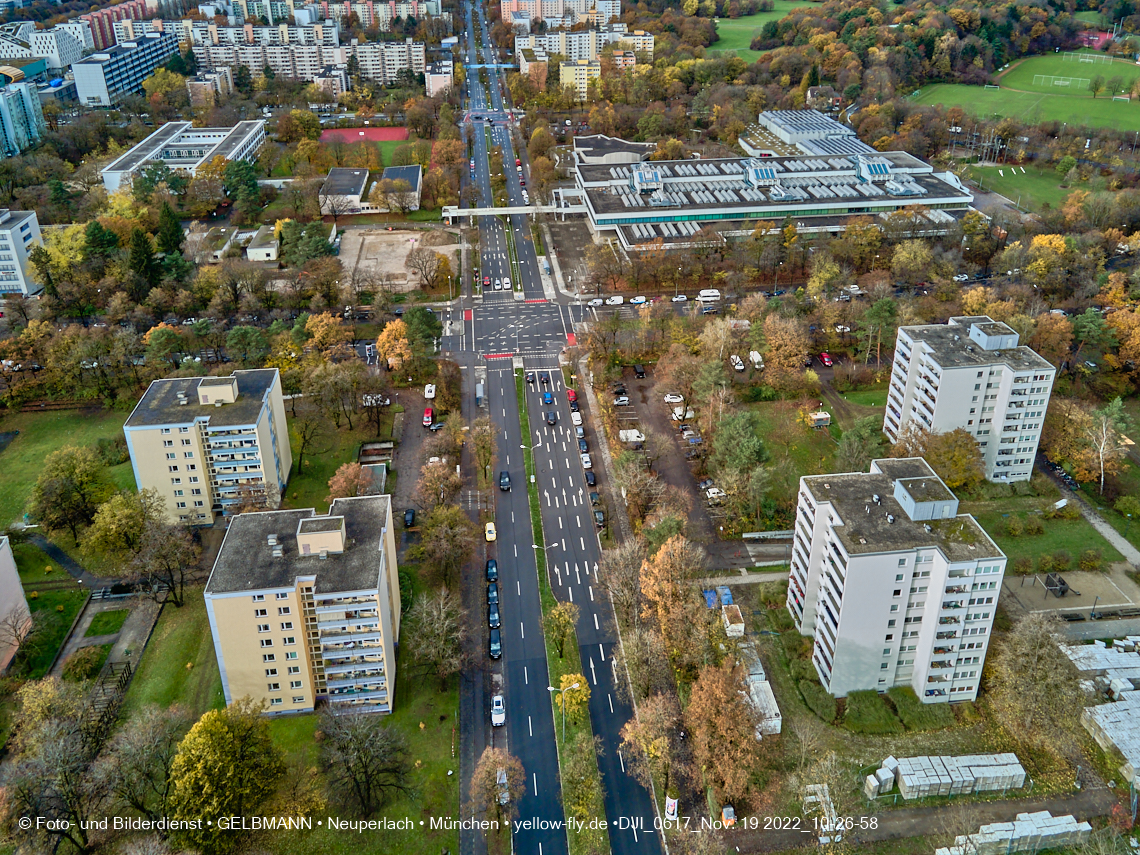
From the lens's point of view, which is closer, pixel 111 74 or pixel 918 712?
pixel 918 712

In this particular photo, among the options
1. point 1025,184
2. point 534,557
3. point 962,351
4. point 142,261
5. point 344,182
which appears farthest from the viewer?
point 1025,184

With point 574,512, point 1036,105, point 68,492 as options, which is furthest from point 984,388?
point 1036,105

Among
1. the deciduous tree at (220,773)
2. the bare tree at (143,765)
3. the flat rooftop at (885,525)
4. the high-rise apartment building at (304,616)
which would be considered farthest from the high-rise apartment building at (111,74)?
the flat rooftop at (885,525)

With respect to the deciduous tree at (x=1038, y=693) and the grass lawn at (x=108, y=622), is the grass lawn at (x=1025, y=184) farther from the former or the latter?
the grass lawn at (x=108, y=622)

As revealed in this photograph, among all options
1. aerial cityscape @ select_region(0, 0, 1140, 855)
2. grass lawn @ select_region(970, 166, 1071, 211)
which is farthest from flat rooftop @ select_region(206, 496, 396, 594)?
grass lawn @ select_region(970, 166, 1071, 211)

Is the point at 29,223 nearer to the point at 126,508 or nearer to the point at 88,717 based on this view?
the point at 126,508

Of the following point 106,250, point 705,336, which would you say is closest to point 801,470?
point 705,336

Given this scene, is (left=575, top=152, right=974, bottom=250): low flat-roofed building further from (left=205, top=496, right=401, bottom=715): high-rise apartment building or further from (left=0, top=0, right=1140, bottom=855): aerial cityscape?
(left=205, top=496, right=401, bottom=715): high-rise apartment building

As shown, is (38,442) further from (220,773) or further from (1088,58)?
(1088,58)
